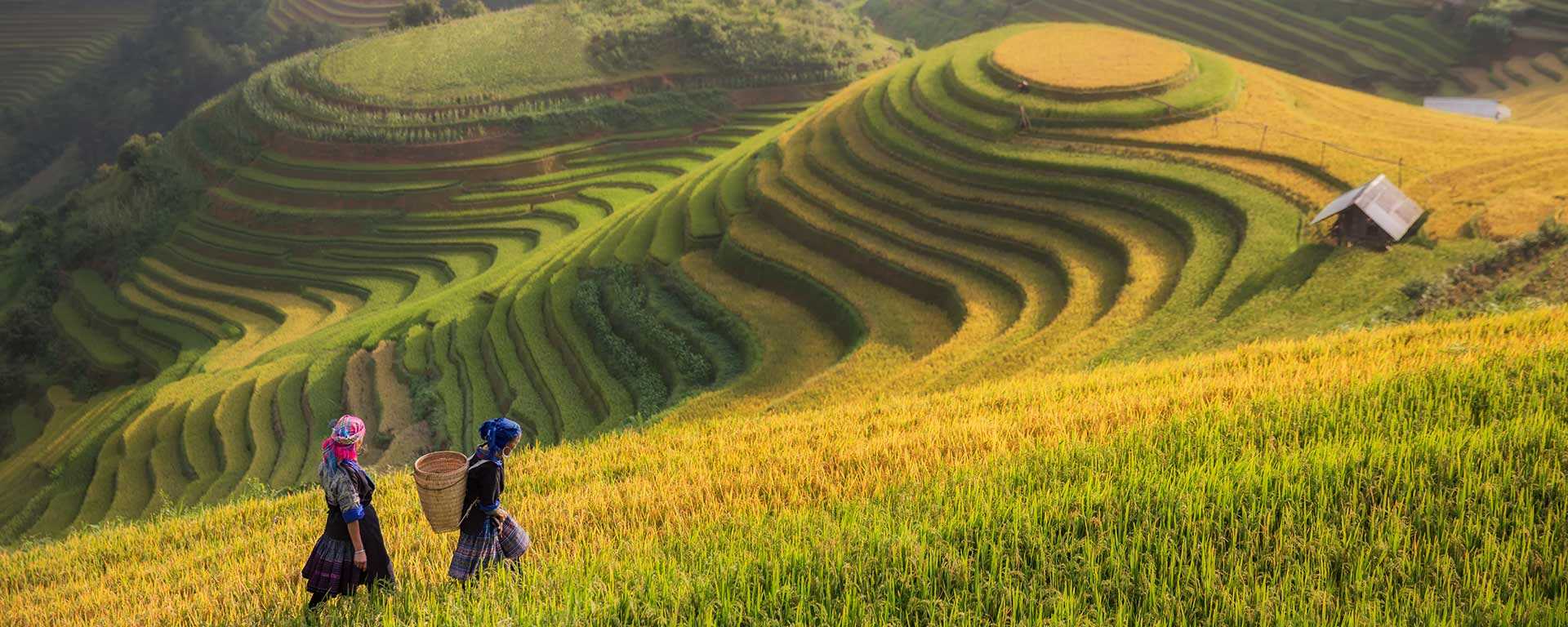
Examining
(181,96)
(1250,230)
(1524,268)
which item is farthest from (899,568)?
(181,96)

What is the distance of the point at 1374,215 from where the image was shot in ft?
59.1

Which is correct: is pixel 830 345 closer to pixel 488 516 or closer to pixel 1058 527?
pixel 488 516

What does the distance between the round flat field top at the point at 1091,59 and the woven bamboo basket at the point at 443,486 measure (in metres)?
28.4

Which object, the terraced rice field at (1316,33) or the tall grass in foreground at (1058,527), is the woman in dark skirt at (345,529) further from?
the terraced rice field at (1316,33)

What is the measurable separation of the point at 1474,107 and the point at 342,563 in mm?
58068

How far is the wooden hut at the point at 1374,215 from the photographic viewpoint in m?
18.0

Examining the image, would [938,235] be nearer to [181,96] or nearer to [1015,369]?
[1015,369]

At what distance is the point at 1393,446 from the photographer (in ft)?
21.9

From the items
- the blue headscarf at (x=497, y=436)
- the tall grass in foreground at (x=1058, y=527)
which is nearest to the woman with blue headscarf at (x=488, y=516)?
the blue headscarf at (x=497, y=436)

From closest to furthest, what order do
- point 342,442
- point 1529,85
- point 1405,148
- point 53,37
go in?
point 342,442 → point 1405,148 → point 1529,85 → point 53,37

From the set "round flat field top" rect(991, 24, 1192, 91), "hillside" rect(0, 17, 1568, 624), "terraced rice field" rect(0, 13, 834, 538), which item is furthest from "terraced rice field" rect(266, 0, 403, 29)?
"round flat field top" rect(991, 24, 1192, 91)

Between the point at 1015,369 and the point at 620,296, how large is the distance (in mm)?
15695

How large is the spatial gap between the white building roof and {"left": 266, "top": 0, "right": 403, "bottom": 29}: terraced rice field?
99.9m

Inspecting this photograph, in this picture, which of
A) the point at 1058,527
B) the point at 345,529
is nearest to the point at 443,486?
the point at 345,529
